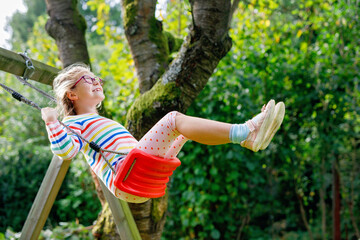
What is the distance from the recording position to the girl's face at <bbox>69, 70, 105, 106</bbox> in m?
1.84

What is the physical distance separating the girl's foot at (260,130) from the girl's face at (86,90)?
0.88m

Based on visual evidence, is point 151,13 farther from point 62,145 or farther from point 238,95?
point 62,145

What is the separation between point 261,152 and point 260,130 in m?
3.09

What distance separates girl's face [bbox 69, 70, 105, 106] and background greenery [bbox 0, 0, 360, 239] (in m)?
1.80

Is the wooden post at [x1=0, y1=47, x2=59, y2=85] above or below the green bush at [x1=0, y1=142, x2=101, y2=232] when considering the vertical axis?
above

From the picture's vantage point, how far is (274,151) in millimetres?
4473

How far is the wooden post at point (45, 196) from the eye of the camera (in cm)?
242

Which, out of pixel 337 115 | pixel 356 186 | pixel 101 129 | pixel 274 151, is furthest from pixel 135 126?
pixel 356 186

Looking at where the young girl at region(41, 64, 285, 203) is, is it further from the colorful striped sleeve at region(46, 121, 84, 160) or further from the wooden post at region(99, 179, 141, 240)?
the wooden post at region(99, 179, 141, 240)

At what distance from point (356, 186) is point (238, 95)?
96.0 inches

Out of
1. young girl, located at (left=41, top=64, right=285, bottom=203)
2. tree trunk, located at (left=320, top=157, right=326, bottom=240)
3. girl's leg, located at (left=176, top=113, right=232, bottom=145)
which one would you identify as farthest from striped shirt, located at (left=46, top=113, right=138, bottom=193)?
tree trunk, located at (left=320, top=157, right=326, bottom=240)

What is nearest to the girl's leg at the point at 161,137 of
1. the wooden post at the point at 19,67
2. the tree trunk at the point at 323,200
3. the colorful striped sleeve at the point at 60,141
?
the colorful striped sleeve at the point at 60,141

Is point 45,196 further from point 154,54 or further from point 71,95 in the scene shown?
point 154,54

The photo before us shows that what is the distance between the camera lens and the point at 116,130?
1.78 meters
